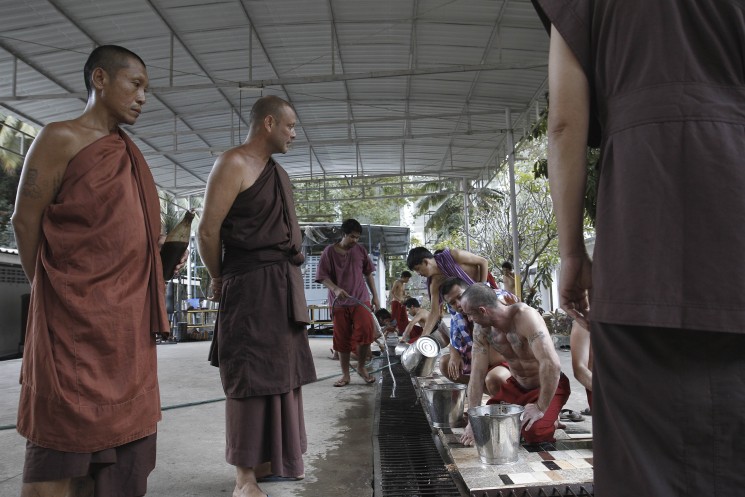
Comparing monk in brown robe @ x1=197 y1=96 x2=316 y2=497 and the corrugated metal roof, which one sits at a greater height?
the corrugated metal roof

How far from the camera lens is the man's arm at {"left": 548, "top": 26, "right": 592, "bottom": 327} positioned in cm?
123

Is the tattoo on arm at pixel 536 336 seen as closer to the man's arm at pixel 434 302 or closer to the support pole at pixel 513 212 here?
the man's arm at pixel 434 302

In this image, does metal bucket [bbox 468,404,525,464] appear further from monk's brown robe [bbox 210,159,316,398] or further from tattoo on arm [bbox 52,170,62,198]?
tattoo on arm [bbox 52,170,62,198]

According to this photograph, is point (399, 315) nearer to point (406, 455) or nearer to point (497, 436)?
point (406, 455)

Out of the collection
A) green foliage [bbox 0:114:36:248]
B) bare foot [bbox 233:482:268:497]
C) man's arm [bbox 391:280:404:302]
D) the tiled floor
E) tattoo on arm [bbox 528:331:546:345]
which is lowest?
bare foot [bbox 233:482:268:497]

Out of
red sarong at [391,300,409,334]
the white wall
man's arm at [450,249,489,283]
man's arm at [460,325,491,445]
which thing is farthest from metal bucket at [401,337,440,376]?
the white wall

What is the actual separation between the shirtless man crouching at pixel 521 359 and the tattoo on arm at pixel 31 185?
7.13ft

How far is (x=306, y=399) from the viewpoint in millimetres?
5066

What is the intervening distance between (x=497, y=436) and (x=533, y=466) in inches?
8.2

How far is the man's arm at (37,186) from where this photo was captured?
6.13 feet

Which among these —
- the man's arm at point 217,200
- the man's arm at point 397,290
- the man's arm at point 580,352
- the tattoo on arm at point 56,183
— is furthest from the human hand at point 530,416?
the man's arm at point 397,290

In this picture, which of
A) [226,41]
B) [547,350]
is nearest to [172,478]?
[547,350]

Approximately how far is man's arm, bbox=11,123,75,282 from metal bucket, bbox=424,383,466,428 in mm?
2350

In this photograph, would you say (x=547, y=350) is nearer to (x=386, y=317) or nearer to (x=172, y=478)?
(x=172, y=478)
